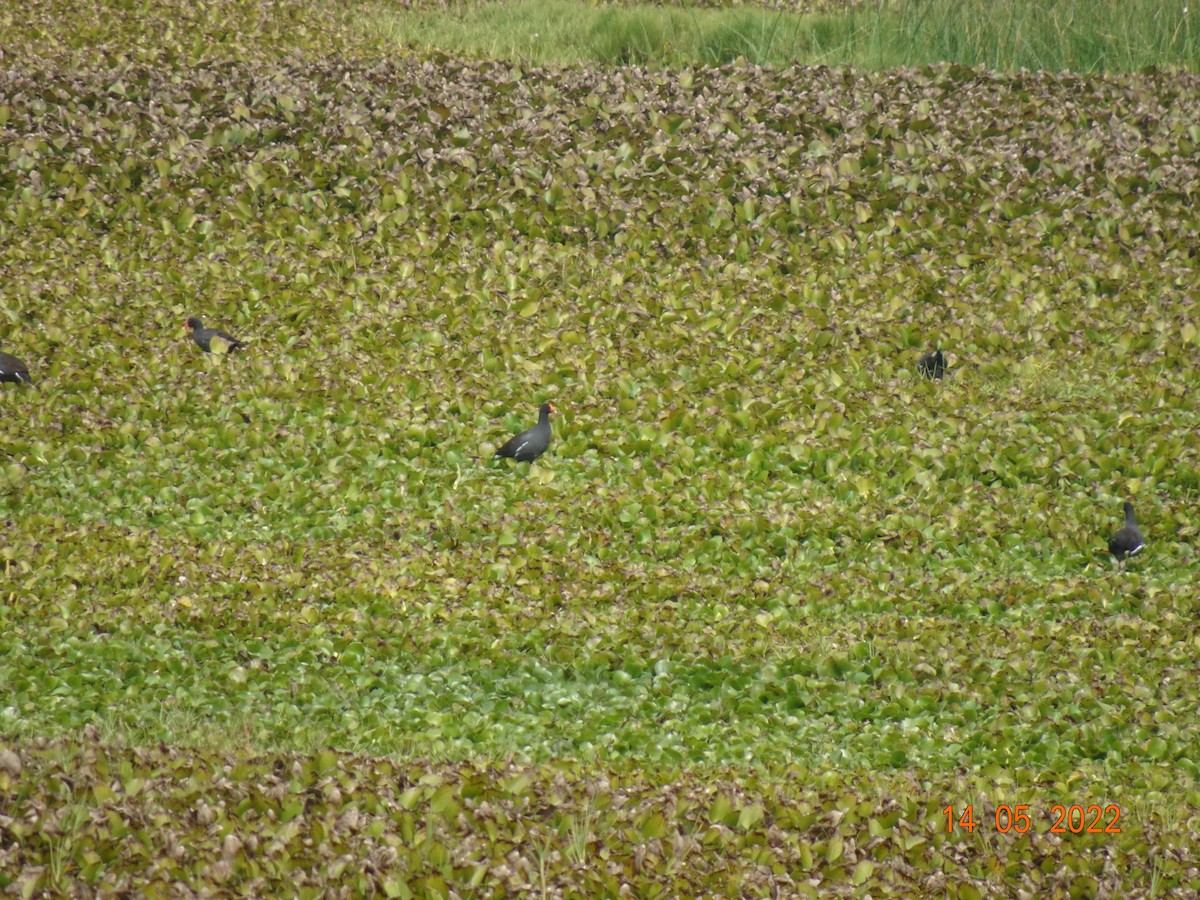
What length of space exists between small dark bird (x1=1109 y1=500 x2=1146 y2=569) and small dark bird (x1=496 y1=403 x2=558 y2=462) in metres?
4.47

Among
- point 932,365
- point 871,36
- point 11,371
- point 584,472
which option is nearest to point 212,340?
point 11,371

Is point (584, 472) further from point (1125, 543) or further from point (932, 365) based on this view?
point (1125, 543)

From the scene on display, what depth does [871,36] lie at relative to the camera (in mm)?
19016

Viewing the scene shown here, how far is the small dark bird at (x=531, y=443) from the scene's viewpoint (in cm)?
1101

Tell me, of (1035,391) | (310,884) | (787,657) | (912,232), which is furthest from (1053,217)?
(310,884)

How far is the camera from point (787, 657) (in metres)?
8.75

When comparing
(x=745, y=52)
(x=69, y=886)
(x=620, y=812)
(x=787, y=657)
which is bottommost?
(x=787, y=657)

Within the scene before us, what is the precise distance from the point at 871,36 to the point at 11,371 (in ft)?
41.6

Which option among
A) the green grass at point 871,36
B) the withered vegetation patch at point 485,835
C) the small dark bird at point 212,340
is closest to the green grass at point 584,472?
the withered vegetation patch at point 485,835

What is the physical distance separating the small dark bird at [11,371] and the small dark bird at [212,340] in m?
1.54

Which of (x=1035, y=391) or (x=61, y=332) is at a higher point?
(x=61, y=332)

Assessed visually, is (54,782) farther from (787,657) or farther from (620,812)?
(787,657)

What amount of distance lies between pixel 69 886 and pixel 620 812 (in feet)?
7.82

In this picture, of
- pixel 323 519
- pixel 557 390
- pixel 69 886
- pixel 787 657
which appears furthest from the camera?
pixel 557 390
